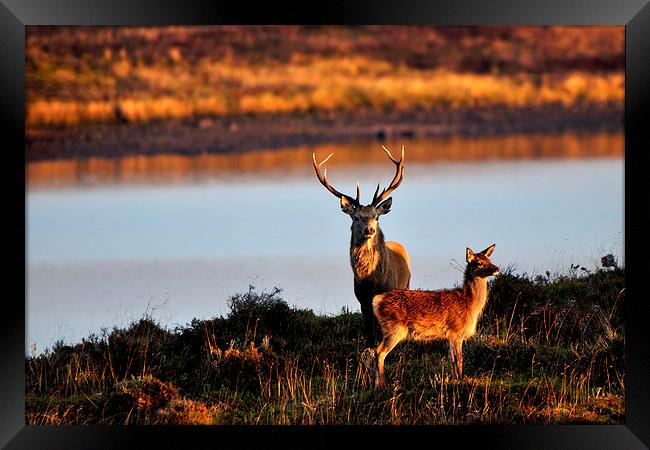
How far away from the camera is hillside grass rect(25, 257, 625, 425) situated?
12.2 metres

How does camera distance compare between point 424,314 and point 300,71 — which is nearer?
point 424,314

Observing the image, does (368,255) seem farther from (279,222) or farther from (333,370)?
(279,222)

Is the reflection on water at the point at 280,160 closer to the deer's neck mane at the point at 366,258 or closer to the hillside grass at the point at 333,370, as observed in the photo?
the hillside grass at the point at 333,370

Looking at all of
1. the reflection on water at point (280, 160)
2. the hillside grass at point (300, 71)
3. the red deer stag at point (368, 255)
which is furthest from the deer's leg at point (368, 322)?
the hillside grass at point (300, 71)

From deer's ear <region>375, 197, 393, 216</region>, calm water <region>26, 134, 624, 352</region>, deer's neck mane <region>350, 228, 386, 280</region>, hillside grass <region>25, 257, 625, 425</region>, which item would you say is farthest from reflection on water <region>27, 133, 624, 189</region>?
deer's neck mane <region>350, 228, 386, 280</region>

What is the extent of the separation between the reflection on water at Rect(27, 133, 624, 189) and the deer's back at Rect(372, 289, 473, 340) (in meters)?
19.3

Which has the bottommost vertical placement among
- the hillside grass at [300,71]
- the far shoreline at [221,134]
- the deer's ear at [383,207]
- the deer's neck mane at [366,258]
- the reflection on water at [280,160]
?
the deer's neck mane at [366,258]

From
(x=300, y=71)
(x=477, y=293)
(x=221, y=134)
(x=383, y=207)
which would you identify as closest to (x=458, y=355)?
(x=477, y=293)

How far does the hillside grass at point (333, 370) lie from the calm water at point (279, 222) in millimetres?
1216

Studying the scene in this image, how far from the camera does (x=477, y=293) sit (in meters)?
13.3

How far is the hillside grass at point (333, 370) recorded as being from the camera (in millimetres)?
12234

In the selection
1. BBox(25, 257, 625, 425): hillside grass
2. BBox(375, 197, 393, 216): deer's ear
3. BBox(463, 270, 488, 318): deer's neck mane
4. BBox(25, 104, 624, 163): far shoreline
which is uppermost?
BBox(25, 104, 624, 163): far shoreline

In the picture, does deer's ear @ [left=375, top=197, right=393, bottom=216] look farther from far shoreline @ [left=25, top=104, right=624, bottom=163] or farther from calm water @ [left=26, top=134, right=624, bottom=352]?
far shoreline @ [left=25, top=104, right=624, bottom=163]

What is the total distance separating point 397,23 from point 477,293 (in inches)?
152
